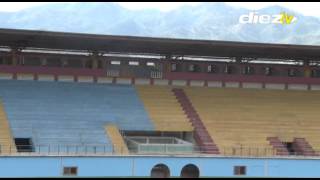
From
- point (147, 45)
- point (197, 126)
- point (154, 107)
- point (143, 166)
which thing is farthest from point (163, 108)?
point (143, 166)

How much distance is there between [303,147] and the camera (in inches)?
949

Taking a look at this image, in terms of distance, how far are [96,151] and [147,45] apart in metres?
7.26

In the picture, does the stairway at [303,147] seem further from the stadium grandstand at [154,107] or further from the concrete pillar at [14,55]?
the concrete pillar at [14,55]

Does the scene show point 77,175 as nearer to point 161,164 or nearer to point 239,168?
point 161,164

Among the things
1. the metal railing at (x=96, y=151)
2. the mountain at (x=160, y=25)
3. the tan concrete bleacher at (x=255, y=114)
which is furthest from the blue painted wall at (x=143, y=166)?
the mountain at (x=160, y=25)

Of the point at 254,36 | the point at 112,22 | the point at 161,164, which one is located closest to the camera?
the point at 161,164

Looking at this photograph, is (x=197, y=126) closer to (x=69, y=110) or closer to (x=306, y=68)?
(x=69, y=110)

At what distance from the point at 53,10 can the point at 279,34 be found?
277 feet

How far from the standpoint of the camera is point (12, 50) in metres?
26.7

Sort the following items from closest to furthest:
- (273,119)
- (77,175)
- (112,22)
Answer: (77,175)
(273,119)
(112,22)

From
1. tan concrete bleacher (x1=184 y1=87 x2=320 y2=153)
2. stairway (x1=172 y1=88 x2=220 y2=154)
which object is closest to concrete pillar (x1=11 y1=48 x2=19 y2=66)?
stairway (x1=172 y1=88 x2=220 y2=154)

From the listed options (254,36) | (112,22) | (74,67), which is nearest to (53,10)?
(112,22)

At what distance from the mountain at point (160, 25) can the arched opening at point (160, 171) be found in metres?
131

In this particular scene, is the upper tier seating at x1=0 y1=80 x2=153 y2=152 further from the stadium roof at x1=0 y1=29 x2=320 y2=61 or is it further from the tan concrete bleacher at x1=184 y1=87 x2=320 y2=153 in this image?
the tan concrete bleacher at x1=184 y1=87 x2=320 y2=153
